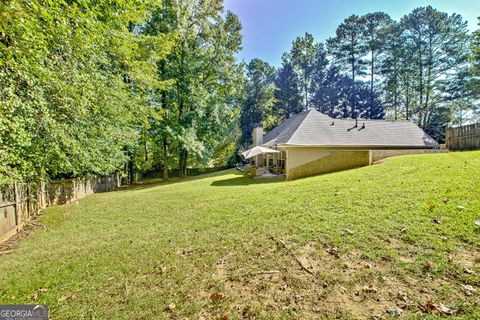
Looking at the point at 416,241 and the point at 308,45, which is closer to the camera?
the point at 416,241

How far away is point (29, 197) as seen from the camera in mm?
7582

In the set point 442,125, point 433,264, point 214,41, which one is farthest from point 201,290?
point 442,125

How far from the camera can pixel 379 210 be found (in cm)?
459

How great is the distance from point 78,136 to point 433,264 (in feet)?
36.9

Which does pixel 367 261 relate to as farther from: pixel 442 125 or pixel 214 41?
pixel 442 125

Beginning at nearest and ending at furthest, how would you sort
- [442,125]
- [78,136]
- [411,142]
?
[78,136], [411,142], [442,125]

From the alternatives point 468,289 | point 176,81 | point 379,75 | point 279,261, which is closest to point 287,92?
point 379,75

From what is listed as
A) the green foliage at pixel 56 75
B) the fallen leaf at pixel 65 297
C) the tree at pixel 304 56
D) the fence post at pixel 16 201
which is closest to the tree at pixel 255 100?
the tree at pixel 304 56

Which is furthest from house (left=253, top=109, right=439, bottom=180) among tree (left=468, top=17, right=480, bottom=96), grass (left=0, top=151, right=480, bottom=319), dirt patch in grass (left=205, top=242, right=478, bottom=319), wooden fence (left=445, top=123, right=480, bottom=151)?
tree (left=468, top=17, right=480, bottom=96)

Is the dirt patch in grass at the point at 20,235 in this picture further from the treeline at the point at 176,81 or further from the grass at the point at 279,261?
the treeline at the point at 176,81

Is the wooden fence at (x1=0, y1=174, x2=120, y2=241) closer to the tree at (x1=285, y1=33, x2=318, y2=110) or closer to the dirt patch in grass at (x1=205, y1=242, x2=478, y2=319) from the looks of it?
the dirt patch in grass at (x1=205, y1=242, x2=478, y2=319)

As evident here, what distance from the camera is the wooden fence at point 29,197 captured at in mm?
5907

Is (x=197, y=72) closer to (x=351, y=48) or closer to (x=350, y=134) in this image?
(x=350, y=134)

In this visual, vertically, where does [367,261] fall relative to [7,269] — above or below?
above
